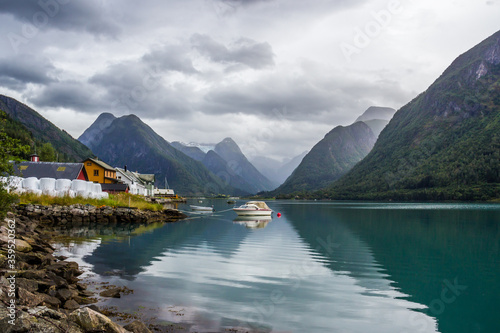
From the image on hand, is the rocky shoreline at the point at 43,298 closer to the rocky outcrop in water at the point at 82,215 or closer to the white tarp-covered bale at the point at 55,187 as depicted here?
the rocky outcrop in water at the point at 82,215

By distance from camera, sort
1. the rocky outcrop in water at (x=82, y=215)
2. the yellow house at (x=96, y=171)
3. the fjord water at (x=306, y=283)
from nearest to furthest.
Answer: the fjord water at (x=306, y=283)
the rocky outcrop in water at (x=82, y=215)
the yellow house at (x=96, y=171)

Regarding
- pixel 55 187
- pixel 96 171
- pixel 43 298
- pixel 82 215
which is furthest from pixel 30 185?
pixel 43 298

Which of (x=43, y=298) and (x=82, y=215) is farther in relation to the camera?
(x=82, y=215)

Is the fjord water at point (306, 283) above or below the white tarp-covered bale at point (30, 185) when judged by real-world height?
below

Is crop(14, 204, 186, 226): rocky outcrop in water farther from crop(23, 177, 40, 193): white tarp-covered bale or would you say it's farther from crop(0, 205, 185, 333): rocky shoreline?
crop(0, 205, 185, 333): rocky shoreline

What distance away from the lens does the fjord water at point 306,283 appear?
580 inches

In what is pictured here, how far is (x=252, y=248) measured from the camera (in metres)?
35.4

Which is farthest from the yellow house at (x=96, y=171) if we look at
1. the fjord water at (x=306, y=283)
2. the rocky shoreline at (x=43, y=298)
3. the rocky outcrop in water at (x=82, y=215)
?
the rocky shoreline at (x=43, y=298)

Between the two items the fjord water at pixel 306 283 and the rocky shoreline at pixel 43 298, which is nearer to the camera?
the rocky shoreline at pixel 43 298

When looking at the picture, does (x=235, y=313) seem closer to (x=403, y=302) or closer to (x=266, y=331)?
(x=266, y=331)

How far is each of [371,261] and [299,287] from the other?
1135cm

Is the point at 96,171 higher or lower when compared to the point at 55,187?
higher

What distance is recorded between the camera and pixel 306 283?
21000 mm

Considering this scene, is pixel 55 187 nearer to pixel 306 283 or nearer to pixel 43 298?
pixel 306 283
